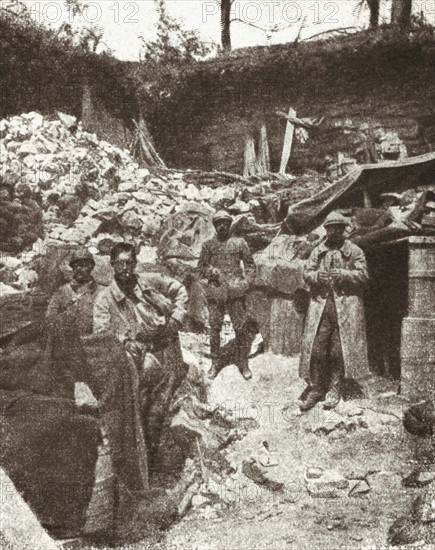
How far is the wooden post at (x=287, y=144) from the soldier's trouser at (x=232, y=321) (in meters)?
1.13

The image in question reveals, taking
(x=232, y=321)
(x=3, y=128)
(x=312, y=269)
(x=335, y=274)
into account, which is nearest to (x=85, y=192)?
(x=3, y=128)

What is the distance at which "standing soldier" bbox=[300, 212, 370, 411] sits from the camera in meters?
4.59

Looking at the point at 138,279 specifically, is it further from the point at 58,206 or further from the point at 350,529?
the point at 350,529

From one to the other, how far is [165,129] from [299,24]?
4.09 feet

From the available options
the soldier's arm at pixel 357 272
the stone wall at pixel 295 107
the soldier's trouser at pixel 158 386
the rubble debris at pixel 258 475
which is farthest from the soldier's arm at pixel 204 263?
the rubble debris at pixel 258 475

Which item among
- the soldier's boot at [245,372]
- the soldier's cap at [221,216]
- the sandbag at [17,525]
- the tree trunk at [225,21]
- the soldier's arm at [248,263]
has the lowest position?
the sandbag at [17,525]

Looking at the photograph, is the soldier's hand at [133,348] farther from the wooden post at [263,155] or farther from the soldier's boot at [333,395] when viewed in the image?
the wooden post at [263,155]

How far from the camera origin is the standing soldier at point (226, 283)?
4672mm

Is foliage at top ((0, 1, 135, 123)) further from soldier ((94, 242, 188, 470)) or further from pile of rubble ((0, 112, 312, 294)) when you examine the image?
soldier ((94, 242, 188, 470))

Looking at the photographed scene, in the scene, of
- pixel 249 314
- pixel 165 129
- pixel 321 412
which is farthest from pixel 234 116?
pixel 321 412

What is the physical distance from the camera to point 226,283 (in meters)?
4.73

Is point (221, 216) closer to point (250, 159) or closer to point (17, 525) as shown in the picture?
point (250, 159)

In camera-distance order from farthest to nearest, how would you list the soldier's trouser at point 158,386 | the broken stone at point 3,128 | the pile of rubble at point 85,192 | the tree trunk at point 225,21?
the broken stone at point 3,128, the tree trunk at point 225,21, the pile of rubble at point 85,192, the soldier's trouser at point 158,386

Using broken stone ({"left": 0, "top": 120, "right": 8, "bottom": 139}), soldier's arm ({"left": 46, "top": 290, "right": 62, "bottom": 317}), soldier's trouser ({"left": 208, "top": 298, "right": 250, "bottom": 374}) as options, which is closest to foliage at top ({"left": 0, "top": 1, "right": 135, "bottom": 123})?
broken stone ({"left": 0, "top": 120, "right": 8, "bottom": 139})
